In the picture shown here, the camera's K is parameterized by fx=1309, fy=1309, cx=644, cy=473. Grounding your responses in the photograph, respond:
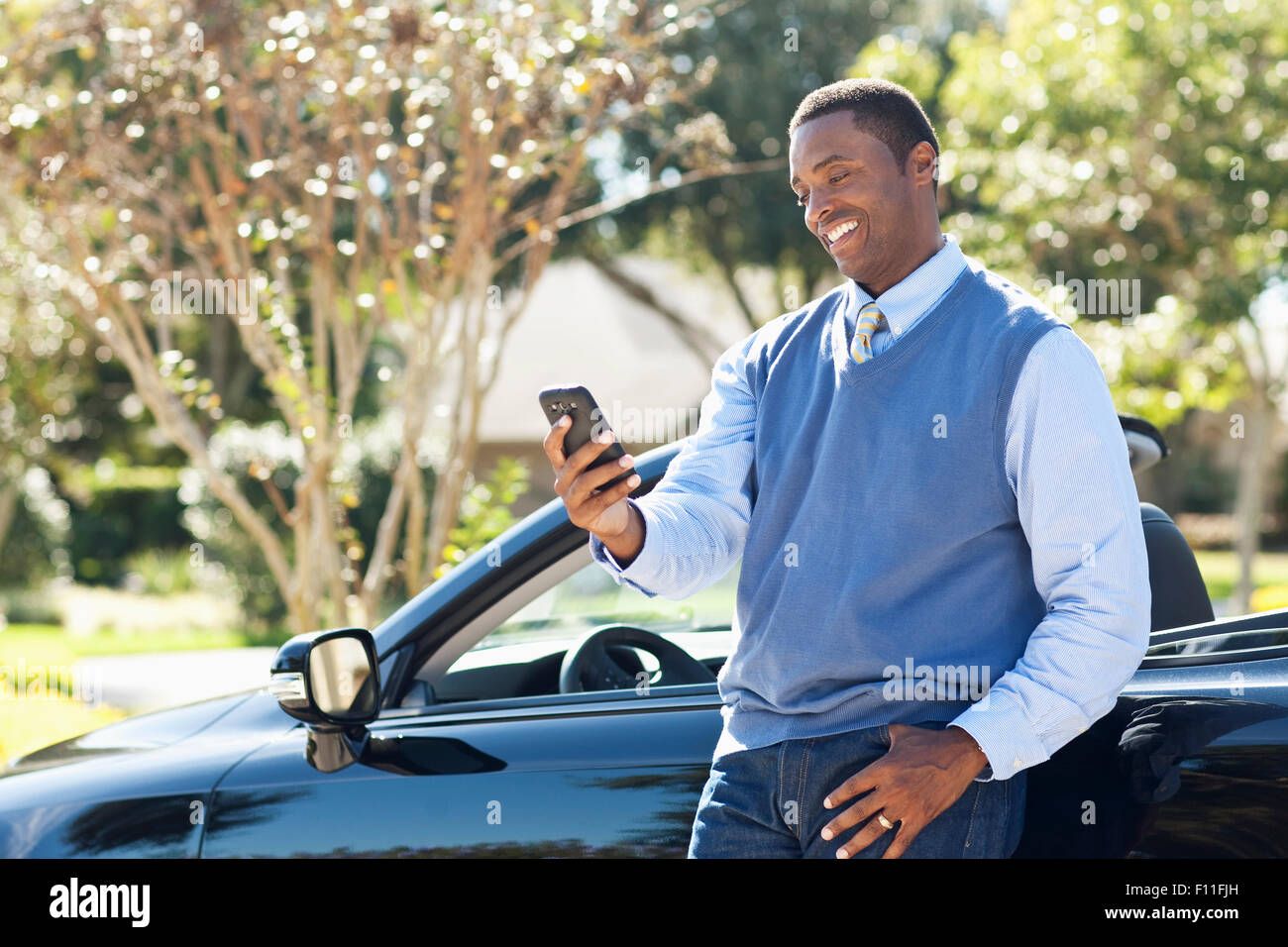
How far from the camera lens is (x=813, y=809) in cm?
190

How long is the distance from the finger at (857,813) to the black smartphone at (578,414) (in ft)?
1.89

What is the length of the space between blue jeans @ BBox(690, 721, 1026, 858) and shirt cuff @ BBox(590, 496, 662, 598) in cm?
31

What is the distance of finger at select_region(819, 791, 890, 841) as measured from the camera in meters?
1.79

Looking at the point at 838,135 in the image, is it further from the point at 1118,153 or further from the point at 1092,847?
the point at 1118,153

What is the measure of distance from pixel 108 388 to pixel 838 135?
2154cm

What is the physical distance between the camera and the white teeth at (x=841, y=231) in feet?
6.80

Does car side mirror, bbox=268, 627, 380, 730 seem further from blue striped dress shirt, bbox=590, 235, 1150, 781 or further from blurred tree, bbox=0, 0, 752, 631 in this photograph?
blurred tree, bbox=0, 0, 752, 631

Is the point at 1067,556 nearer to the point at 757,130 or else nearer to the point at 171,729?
the point at 171,729

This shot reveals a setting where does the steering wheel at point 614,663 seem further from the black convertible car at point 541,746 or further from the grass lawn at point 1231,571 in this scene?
the grass lawn at point 1231,571

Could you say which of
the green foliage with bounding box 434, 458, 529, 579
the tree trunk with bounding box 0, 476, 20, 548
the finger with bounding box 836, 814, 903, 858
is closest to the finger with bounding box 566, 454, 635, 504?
the finger with bounding box 836, 814, 903, 858

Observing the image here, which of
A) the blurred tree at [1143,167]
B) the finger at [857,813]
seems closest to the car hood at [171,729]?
the finger at [857,813]

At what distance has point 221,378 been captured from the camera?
21.2m

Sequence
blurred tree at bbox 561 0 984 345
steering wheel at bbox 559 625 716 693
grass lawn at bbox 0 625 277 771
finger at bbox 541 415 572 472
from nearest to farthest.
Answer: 1. finger at bbox 541 415 572 472
2. steering wheel at bbox 559 625 716 693
3. grass lawn at bbox 0 625 277 771
4. blurred tree at bbox 561 0 984 345
